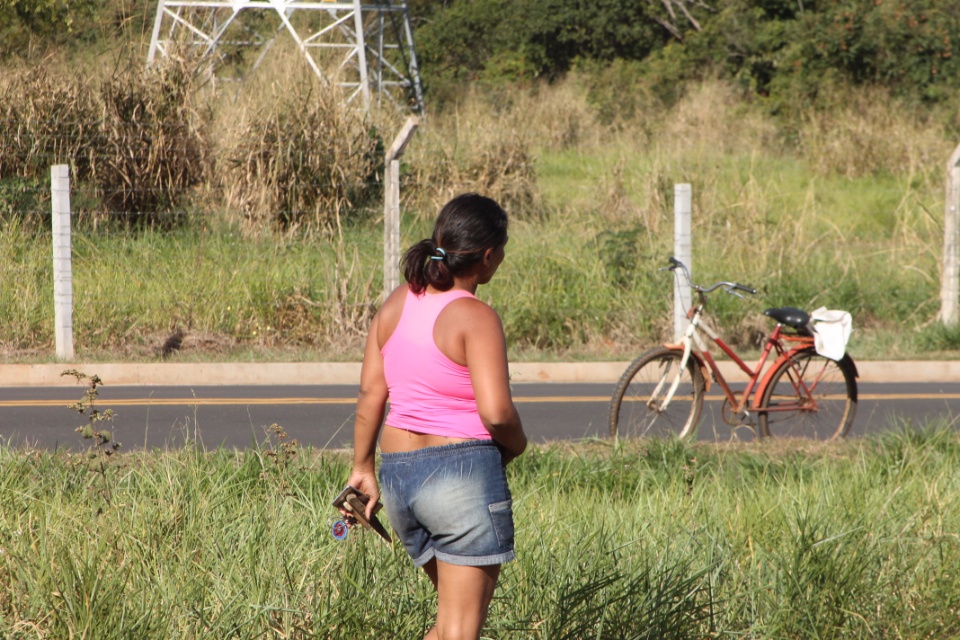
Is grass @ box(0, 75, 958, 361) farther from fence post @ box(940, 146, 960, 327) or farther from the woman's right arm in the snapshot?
the woman's right arm

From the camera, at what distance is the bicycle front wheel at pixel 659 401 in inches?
303

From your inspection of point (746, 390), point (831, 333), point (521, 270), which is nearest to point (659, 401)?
point (746, 390)

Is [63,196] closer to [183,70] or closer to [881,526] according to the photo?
[183,70]

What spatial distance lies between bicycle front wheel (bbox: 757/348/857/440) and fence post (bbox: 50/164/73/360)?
639 cm

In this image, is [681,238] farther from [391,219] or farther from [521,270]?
[391,219]

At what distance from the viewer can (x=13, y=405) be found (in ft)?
29.3

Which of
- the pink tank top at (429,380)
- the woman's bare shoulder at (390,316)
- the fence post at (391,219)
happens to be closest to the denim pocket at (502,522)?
the pink tank top at (429,380)

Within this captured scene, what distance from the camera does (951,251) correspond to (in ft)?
40.0

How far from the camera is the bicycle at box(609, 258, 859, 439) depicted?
770 centimetres

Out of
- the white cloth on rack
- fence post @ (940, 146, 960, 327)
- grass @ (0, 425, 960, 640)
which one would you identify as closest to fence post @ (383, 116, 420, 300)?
the white cloth on rack

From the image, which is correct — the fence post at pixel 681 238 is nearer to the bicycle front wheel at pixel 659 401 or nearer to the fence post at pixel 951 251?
the fence post at pixel 951 251

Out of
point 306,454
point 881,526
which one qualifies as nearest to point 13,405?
point 306,454

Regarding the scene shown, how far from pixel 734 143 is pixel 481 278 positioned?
1684 centimetres

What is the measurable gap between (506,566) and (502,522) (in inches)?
47.2
